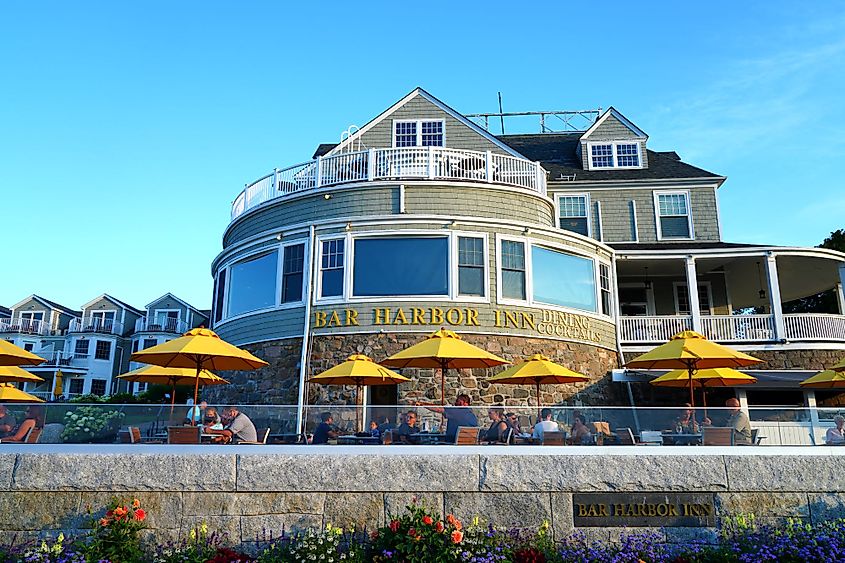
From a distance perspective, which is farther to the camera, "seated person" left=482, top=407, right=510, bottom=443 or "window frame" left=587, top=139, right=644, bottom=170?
"window frame" left=587, top=139, right=644, bottom=170

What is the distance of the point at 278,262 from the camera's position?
17.6 meters

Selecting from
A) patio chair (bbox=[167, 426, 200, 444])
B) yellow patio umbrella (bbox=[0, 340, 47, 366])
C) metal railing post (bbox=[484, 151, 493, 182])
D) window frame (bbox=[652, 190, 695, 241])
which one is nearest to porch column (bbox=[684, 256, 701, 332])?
window frame (bbox=[652, 190, 695, 241])

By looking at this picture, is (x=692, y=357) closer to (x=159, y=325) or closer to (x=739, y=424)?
(x=739, y=424)

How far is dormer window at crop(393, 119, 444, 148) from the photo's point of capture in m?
22.7

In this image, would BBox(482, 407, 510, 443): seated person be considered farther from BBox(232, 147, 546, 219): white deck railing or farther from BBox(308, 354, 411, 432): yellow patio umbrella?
BBox(232, 147, 546, 219): white deck railing

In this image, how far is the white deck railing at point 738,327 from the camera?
19.5 meters

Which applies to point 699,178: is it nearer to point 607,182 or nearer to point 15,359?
point 607,182

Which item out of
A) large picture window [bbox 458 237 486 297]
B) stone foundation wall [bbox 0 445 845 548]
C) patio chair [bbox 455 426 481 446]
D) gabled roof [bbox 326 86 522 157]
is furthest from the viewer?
gabled roof [bbox 326 86 522 157]

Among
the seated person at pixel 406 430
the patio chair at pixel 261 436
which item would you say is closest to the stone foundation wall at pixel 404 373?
the seated person at pixel 406 430

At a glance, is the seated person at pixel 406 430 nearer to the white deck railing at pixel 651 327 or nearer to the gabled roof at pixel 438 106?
the white deck railing at pixel 651 327

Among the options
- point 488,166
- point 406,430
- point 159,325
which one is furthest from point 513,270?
point 159,325

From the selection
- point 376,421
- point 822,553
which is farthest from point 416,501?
point 822,553

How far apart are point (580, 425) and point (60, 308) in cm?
5894

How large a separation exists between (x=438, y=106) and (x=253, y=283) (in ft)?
30.0
